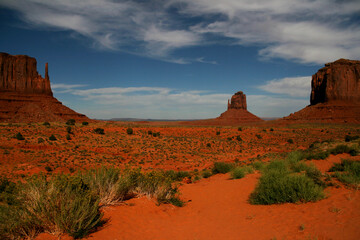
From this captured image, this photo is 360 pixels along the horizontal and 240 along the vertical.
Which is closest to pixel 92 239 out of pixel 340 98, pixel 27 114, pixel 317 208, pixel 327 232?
pixel 327 232

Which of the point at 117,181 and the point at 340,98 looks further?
the point at 340,98

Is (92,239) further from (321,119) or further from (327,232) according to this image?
(321,119)

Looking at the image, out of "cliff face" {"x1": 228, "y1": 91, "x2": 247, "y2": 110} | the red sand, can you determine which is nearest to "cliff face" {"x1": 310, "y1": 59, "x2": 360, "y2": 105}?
"cliff face" {"x1": 228, "y1": 91, "x2": 247, "y2": 110}

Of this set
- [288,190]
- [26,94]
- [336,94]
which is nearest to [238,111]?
[336,94]

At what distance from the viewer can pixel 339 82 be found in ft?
281

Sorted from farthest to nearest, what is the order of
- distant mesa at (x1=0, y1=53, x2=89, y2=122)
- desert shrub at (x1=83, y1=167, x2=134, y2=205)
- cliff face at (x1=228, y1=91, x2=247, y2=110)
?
cliff face at (x1=228, y1=91, x2=247, y2=110) → distant mesa at (x1=0, y1=53, x2=89, y2=122) → desert shrub at (x1=83, y1=167, x2=134, y2=205)

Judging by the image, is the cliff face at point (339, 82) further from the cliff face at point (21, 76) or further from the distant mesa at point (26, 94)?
the cliff face at point (21, 76)

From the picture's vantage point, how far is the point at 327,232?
4.77 meters

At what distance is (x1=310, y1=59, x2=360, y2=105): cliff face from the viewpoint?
84.8 metres

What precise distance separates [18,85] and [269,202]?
255 feet

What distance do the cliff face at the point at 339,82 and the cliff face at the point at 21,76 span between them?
106 metres

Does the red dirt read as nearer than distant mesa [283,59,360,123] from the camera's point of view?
Yes

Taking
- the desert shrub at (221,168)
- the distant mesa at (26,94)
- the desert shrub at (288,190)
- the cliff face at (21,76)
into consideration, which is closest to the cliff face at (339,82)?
the desert shrub at (221,168)

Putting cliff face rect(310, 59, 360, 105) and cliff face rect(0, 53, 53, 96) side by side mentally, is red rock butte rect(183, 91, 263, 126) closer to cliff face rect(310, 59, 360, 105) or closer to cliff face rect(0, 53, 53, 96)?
cliff face rect(310, 59, 360, 105)
